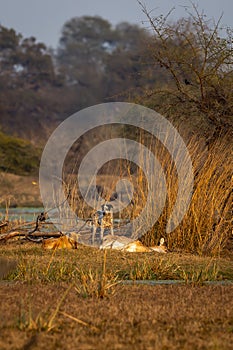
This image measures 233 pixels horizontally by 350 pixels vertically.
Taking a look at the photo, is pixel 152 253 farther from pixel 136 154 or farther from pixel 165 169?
pixel 136 154

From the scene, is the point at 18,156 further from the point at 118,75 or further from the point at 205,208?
the point at 118,75

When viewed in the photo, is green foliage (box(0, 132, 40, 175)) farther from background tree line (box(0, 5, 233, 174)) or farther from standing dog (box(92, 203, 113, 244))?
standing dog (box(92, 203, 113, 244))

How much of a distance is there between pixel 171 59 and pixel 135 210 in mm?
2454

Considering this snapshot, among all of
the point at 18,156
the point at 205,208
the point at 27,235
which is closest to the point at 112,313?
the point at 205,208

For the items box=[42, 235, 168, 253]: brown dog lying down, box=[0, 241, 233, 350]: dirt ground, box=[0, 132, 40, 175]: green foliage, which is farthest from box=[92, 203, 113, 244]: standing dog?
box=[0, 132, 40, 175]: green foliage

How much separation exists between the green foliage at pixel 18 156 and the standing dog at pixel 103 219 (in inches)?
646

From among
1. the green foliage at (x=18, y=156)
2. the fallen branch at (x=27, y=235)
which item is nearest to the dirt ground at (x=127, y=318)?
the fallen branch at (x=27, y=235)

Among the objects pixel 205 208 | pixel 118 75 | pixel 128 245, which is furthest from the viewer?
pixel 118 75

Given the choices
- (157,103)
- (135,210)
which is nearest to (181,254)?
(135,210)

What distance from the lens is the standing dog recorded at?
9.29 m

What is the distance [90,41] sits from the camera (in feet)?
222

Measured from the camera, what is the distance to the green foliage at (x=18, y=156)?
2686 centimetres

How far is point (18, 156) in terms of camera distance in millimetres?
27781

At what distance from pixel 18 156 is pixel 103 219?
1857 cm
